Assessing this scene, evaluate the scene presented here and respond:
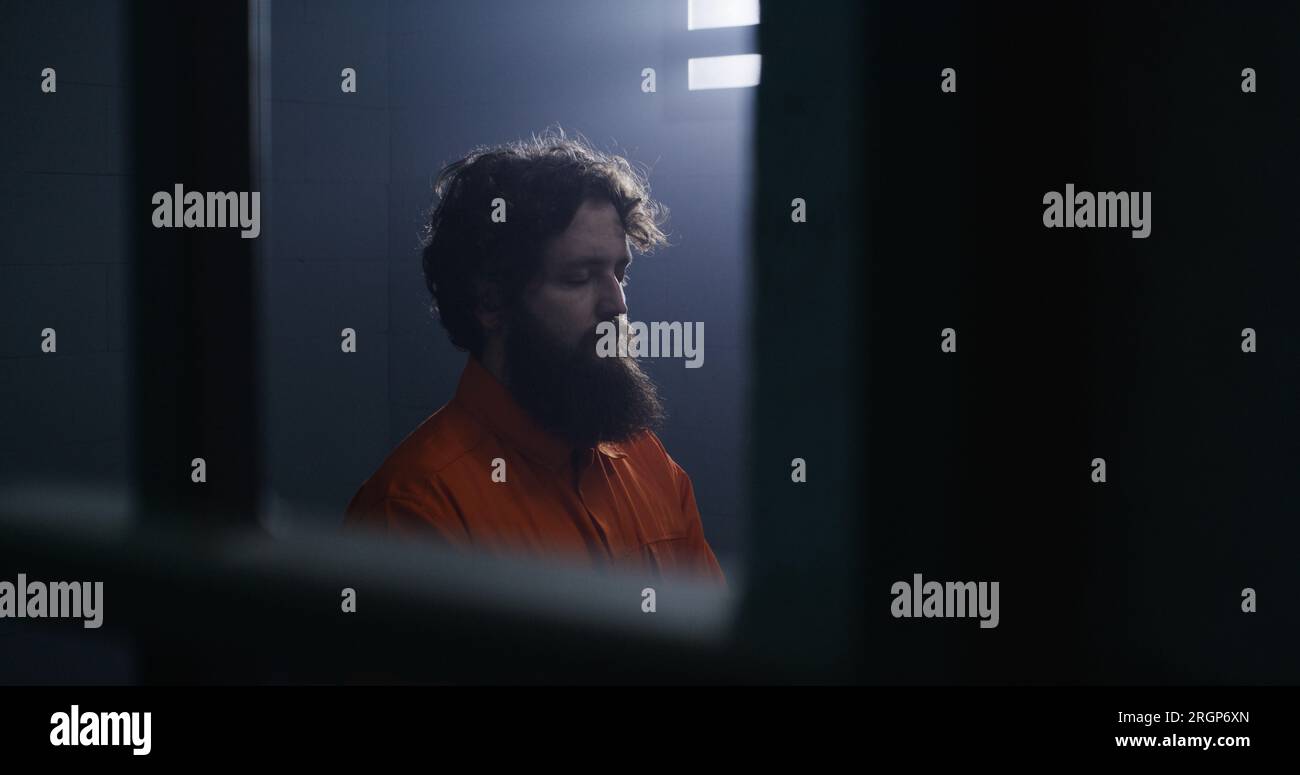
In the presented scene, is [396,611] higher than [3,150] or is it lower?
lower

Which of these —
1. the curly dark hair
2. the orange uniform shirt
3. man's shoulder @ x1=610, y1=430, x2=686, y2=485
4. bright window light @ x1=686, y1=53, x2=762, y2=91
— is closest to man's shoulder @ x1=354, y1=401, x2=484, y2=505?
the orange uniform shirt

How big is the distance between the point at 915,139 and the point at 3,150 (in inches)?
55.6

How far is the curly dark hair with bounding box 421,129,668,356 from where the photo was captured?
6.02 ft

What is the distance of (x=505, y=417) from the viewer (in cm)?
184

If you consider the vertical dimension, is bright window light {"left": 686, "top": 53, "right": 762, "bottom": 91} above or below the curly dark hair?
above

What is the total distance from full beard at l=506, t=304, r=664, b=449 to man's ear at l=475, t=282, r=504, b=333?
0.02 meters

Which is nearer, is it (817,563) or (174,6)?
(817,563)
